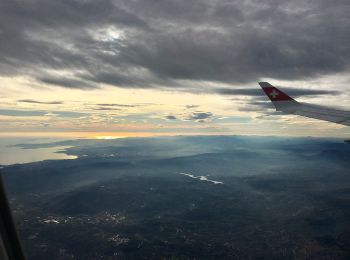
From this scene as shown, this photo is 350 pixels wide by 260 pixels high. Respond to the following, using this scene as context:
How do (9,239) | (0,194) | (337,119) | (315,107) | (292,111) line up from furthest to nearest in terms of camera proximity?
1. (315,107)
2. (292,111)
3. (337,119)
4. (9,239)
5. (0,194)

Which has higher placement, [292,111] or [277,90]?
[277,90]

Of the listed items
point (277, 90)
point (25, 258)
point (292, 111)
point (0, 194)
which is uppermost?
point (277, 90)

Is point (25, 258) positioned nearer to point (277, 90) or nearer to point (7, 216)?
point (7, 216)

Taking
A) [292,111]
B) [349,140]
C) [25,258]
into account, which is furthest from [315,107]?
[25,258]

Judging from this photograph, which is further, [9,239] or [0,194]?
[9,239]

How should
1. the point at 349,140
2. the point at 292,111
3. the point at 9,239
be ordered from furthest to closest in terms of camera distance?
1. the point at 292,111
2. the point at 349,140
3. the point at 9,239

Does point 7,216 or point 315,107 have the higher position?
point 315,107

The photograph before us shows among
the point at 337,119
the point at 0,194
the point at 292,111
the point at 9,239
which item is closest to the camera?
the point at 0,194

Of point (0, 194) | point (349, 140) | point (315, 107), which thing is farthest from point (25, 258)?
point (315, 107)

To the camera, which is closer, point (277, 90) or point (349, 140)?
point (349, 140)
